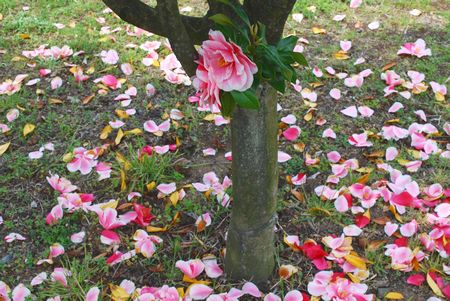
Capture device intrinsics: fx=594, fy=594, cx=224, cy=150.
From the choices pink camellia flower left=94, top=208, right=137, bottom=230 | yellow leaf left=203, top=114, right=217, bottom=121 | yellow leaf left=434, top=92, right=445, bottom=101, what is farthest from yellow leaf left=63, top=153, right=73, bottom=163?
yellow leaf left=434, top=92, right=445, bottom=101

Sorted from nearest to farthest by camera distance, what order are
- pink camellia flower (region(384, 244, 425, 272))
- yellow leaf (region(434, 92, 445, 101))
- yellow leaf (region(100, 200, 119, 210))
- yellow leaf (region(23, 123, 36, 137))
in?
pink camellia flower (region(384, 244, 425, 272)), yellow leaf (region(100, 200, 119, 210)), yellow leaf (region(23, 123, 36, 137)), yellow leaf (region(434, 92, 445, 101))

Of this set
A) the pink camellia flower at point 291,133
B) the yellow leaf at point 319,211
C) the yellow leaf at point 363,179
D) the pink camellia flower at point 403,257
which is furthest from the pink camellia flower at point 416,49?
the pink camellia flower at point 403,257

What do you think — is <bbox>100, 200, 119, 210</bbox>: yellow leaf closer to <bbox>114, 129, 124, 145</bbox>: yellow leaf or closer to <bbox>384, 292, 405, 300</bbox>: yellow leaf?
<bbox>114, 129, 124, 145</bbox>: yellow leaf

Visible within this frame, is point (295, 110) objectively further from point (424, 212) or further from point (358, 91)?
point (424, 212)

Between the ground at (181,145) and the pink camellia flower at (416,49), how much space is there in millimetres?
32

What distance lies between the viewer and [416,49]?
3303mm

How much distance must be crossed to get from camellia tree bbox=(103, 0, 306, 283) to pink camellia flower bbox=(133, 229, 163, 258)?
12.0 inches

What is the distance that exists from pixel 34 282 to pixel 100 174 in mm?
619

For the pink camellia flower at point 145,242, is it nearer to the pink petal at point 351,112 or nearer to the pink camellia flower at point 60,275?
the pink camellia flower at point 60,275

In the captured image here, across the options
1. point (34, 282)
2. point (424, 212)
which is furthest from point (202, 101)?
point (424, 212)

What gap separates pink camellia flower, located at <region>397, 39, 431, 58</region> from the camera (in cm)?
329

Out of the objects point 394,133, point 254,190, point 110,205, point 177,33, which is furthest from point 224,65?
point 394,133

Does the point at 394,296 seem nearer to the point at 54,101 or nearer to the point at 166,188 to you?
the point at 166,188

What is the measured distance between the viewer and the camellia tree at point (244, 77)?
59.7 inches
